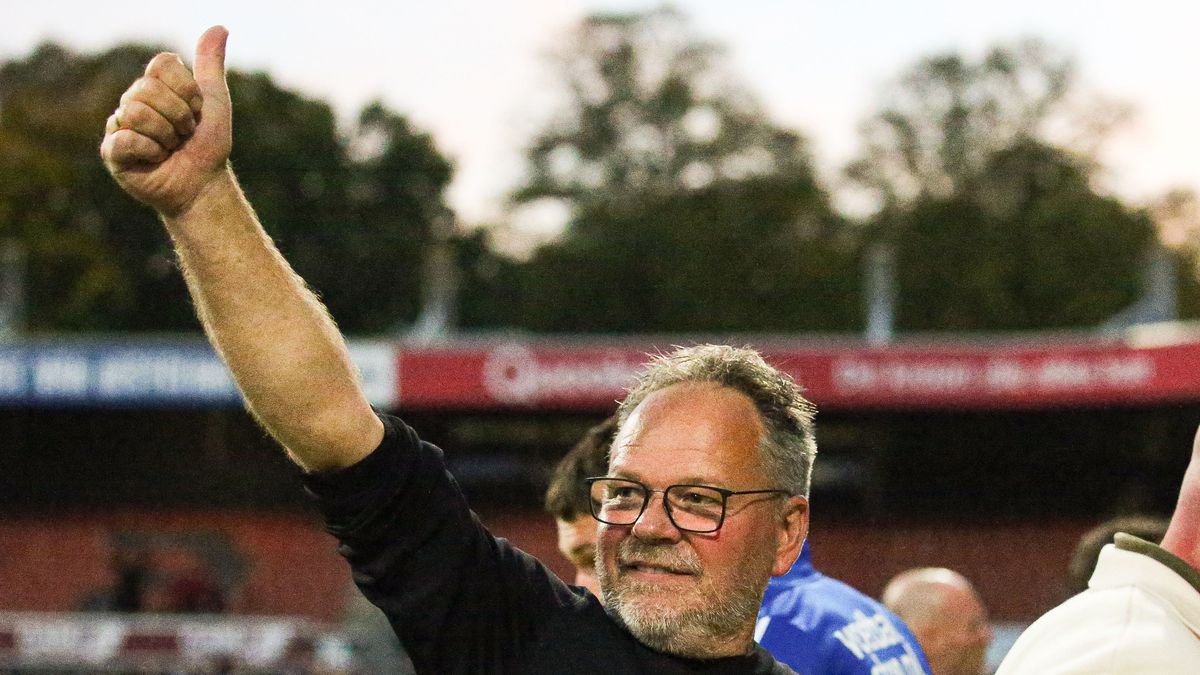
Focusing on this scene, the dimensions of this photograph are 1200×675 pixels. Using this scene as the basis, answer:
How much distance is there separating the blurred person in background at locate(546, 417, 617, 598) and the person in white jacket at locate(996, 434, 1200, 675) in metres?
1.94

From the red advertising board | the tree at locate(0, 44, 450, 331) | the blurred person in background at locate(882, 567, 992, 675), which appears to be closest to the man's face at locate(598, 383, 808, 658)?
the blurred person in background at locate(882, 567, 992, 675)

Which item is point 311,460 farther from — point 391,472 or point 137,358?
point 137,358

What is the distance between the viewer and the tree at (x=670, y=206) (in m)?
39.2

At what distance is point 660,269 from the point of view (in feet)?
131

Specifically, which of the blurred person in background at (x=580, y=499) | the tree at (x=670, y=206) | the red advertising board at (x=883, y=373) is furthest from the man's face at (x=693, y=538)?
the tree at (x=670, y=206)

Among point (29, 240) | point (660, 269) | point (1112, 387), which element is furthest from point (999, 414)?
point (29, 240)

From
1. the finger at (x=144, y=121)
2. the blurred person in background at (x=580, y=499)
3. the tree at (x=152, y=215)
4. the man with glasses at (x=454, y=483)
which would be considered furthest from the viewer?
the tree at (x=152, y=215)

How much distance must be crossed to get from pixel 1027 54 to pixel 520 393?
91.7 feet

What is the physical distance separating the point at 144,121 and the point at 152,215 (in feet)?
105

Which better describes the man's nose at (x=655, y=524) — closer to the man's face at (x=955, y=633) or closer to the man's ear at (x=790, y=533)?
the man's ear at (x=790, y=533)

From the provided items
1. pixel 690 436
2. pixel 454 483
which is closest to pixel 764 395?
pixel 690 436

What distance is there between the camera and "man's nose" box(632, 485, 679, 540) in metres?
2.20

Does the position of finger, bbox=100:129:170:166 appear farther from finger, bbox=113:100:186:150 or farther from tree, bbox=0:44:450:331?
tree, bbox=0:44:450:331

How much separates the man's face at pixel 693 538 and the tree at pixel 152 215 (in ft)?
94.6
